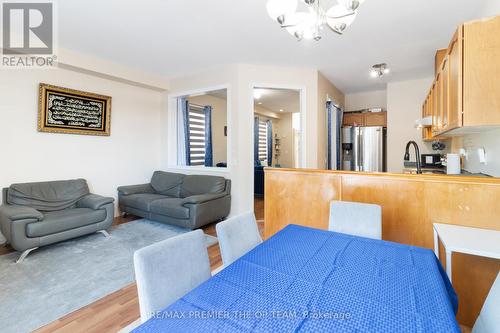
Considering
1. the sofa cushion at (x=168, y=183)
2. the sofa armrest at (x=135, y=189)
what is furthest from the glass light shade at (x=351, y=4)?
the sofa armrest at (x=135, y=189)

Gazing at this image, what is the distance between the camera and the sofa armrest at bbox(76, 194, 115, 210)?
3475 mm

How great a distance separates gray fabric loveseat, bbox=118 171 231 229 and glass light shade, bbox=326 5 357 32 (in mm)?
2820

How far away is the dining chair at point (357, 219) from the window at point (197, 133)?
4.19 meters

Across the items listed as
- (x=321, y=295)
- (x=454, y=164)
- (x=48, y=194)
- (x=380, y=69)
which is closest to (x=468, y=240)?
(x=321, y=295)

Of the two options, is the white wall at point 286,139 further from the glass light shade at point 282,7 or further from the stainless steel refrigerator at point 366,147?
the glass light shade at point 282,7

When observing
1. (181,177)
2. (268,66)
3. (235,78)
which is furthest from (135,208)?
(268,66)

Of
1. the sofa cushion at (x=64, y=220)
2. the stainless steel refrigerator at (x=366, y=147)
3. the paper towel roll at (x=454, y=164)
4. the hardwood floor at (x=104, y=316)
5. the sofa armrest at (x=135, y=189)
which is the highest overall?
the stainless steel refrigerator at (x=366, y=147)

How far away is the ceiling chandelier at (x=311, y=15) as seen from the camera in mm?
1540

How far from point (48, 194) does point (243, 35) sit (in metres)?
3.47

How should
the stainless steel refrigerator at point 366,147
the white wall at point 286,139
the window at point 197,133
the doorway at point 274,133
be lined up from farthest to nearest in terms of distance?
the white wall at point 286,139 < the doorway at point 274,133 < the window at point 197,133 < the stainless steel refrigerator at point 366,147

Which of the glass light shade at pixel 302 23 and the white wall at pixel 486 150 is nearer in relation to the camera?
the glass light shade at pixel 302 23

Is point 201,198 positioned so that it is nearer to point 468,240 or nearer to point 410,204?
point 410,204

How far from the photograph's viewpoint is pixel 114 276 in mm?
2441

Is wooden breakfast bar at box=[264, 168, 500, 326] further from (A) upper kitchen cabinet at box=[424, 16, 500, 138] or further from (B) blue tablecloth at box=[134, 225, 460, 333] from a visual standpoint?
(B) blue tablecloth at box=[134, 225, 460, 333]
